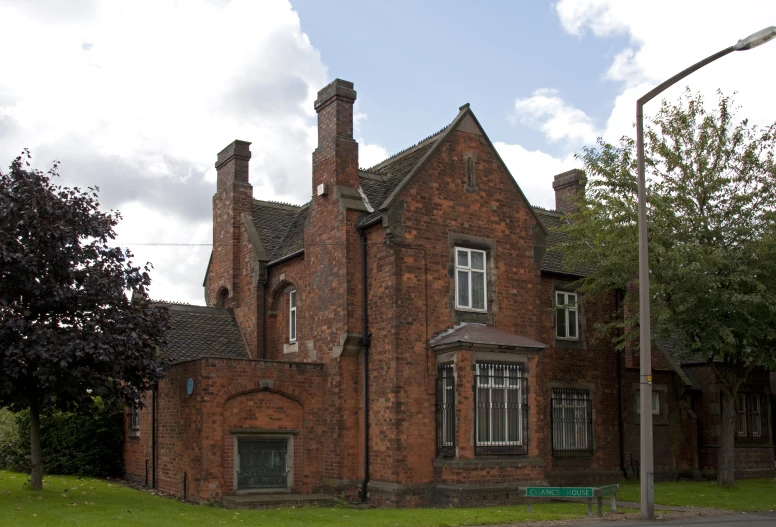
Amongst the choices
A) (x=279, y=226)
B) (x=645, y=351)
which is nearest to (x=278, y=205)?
(x=279, y=226)

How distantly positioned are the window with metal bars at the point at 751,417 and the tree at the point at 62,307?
20.5 m

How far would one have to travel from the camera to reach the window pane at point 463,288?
71.0 feet

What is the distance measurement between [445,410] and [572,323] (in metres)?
8.01

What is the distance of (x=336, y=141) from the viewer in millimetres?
22750

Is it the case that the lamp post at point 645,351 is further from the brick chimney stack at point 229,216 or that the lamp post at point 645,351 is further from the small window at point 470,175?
the brick chimney stack at point 229,216

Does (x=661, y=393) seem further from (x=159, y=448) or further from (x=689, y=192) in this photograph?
(x=159, y=448)

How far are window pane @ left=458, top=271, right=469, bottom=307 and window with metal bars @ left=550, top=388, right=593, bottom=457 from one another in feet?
18.9

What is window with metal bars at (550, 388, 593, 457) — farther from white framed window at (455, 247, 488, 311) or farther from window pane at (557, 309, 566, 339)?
white framed window at (455, 247, 488, 311)

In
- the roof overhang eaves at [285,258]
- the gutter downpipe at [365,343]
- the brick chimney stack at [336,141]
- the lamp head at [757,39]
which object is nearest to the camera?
the lamp head at [757,39]

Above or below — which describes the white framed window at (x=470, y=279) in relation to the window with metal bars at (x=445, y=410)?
above

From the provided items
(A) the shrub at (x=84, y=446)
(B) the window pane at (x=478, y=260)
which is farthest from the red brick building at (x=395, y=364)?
(A) the shrub at (x=84, y=446)

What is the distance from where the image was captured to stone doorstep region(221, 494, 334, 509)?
64.9 ft

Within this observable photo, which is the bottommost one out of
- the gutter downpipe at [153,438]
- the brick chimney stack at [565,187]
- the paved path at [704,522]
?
the paved path at [704,522]

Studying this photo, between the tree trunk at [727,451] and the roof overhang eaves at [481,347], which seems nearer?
the roof overhang eaves at [481,347]
